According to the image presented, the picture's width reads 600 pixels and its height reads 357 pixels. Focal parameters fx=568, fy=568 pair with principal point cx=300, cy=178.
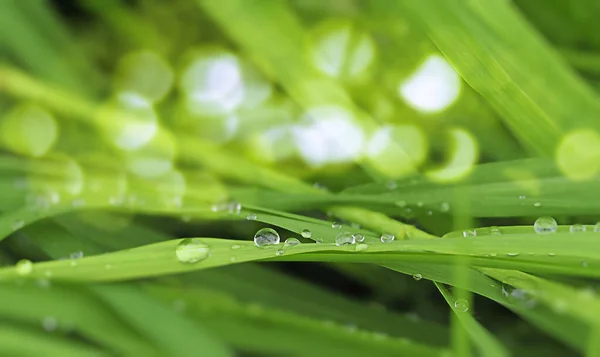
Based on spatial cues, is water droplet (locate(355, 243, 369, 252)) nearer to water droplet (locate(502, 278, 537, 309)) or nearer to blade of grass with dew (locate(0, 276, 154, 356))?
water droplet (locate(502, 278, 537, 309))

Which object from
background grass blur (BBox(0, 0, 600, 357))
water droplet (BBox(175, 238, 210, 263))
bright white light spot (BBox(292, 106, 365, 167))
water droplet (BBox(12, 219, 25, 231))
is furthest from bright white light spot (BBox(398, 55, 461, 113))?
water droplet (BBox(12, 219, 25, 231))

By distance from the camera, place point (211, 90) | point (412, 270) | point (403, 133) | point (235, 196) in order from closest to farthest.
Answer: point (412, 270)
point (235, 196)
point (403, 133)
point (211, 90)

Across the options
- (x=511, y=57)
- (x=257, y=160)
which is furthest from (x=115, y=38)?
(x=511, y=57)

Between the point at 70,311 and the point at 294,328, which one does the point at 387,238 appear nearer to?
the point at 294,328

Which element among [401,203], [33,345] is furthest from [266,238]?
[33,345]

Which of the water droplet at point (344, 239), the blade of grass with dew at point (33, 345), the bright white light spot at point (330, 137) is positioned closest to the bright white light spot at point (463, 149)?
the bright white light spot at point (330, 137)

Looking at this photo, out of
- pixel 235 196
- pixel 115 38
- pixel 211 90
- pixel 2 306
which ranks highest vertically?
pixel 115 38

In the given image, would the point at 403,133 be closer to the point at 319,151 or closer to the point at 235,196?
the point at 319,151
